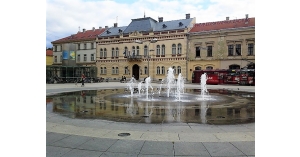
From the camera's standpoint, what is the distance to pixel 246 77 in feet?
101

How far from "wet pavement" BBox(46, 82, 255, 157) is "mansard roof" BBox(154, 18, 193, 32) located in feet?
123

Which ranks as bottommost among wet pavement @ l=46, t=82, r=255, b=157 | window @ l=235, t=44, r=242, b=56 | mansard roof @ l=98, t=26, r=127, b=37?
wet pavement @ l=46, t=82, r=255, b=157

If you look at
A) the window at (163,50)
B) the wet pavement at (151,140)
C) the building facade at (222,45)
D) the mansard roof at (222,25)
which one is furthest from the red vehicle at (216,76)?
the wet pavement at (151,140)

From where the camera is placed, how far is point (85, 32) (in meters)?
56.9

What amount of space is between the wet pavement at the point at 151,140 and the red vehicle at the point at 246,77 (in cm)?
2645

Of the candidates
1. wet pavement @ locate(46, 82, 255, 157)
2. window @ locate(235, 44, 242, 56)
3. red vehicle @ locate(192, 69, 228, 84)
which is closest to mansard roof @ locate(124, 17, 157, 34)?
red vehicle @ locate(192, 69, 228, 84)

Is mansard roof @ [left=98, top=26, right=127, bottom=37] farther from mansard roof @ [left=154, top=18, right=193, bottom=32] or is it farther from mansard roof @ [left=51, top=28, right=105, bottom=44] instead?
mansard roof @ [left=154, top=18, right=193, bottom=32]

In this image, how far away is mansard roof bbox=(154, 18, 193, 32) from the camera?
42.2 meters

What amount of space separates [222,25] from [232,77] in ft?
39.9

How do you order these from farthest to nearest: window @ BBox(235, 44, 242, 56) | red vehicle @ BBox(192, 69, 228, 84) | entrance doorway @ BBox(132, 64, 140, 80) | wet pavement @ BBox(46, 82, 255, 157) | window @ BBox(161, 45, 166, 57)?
entrance doorway @ BBox(132, 64, 140, 80) < window @ BBox(161, 45, 166, 57) < window @ BBox(235, 44, 242, 56) < red vehicle @ BBox(192, 69, 228, 84) < wet pavement @ BBox(46, 82, 255, 157)

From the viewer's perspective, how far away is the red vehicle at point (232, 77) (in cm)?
3222

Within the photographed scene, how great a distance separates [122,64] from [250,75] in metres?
27.0
